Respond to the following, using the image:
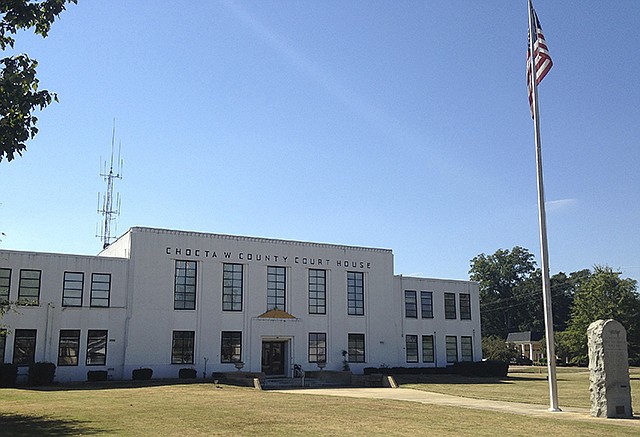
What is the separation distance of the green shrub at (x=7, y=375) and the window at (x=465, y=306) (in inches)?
1278

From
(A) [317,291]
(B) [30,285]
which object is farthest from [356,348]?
(B) [30,285]

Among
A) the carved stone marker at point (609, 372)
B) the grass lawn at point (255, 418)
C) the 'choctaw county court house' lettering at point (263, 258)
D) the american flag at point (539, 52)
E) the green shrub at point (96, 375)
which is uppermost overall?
the american flag at point (539, 52)

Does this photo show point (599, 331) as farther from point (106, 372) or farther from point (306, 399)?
point (106, 372)

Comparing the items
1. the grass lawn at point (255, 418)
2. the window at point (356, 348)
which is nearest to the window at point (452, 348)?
the window at point (356, 348)

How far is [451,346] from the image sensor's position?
51.6 meters

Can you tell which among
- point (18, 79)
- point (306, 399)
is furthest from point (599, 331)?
point (18, 79)

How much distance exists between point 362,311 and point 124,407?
27.6 metres

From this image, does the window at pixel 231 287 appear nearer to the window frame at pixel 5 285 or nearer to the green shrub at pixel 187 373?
the green shrub at pixel 187 373

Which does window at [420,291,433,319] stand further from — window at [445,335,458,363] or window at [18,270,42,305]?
window at [18,270,42,305]

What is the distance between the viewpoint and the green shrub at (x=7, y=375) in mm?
34406

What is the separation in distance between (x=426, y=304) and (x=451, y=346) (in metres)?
3.87

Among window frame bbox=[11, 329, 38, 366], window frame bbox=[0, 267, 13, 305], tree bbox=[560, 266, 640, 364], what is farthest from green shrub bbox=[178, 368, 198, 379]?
tree bbox=[560, 266, 640, 364]

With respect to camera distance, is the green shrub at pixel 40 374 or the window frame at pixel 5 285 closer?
the green shrub at pixel 40 374

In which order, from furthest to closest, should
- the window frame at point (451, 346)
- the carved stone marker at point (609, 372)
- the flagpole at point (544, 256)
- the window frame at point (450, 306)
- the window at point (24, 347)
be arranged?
1. the window frame at point (450, 306)
2. the window frame at point (451, 346)
3. the window at point (24, 347)
4. the flagpole at point (544, 256)
5. the carved stone marker at point (609, 372)
